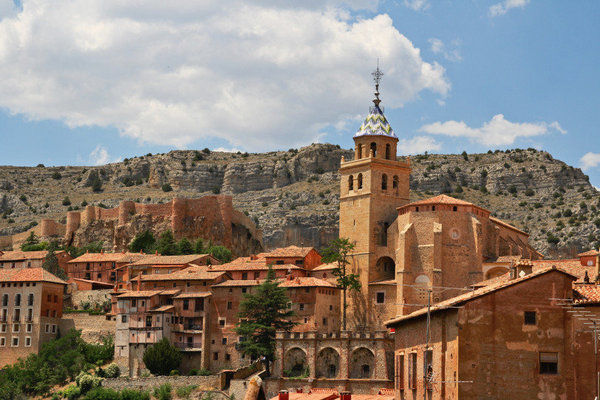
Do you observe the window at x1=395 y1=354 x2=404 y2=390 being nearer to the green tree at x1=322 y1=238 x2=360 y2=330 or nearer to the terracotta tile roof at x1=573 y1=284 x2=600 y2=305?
the terracotta tile roof at x1=573 y1=284 x2=600 y2=305

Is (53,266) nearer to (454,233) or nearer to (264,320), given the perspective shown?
(264,320)

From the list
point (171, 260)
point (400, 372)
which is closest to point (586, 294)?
point (400, 372)

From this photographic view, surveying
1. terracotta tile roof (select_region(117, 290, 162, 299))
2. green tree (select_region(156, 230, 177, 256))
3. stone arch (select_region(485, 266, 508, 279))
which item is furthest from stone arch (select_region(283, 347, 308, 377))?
green tree (select_region(156, 230, 177, 256))

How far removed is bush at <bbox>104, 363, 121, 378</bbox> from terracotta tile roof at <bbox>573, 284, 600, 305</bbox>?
48.6 m

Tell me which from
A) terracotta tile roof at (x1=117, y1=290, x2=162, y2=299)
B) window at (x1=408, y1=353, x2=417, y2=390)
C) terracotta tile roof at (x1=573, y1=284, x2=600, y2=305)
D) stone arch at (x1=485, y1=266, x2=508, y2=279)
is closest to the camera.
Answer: terracotta tile roof at (x1=573, y1=284, x2=600, y2=305)

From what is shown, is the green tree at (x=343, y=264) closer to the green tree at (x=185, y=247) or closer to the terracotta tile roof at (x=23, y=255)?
the green tree at (x=185, y=247)

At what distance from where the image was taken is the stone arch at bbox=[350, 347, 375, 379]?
235 feet

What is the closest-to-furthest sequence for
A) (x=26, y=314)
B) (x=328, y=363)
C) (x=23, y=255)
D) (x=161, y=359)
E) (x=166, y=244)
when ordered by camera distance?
(x=328, y=363) < (x=161, y=359) < (x=26, y=314) < (x=23, y=255) < (x=166, y=244)

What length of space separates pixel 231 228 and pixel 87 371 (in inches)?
1531

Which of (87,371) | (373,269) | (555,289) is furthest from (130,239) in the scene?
(555,289)

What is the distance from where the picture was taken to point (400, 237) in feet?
260

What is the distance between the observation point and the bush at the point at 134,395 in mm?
76812

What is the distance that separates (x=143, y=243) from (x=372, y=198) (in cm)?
4180

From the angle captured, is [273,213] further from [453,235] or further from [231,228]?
[453,235]
